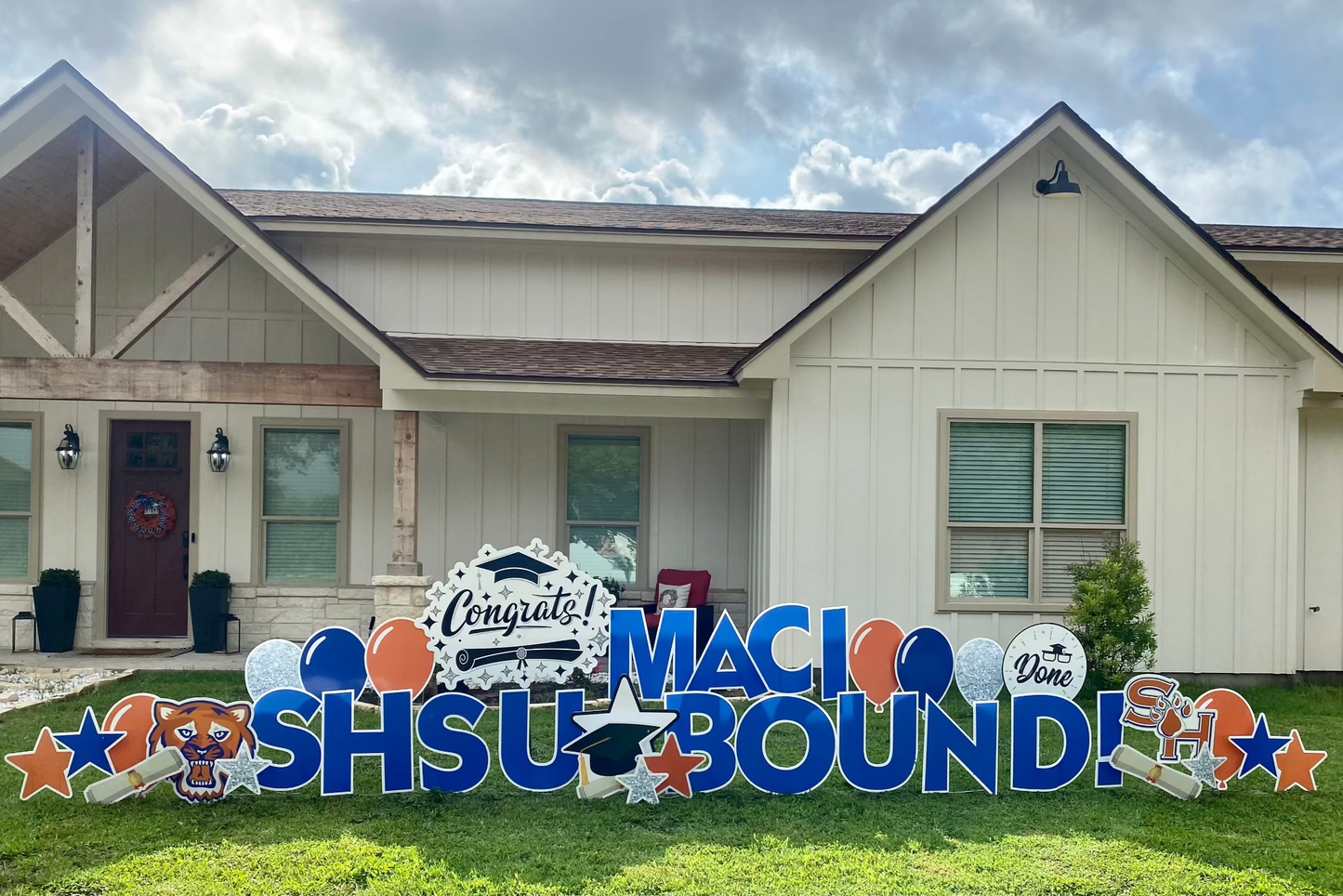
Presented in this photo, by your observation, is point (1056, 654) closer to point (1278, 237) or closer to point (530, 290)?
point (530, 290)

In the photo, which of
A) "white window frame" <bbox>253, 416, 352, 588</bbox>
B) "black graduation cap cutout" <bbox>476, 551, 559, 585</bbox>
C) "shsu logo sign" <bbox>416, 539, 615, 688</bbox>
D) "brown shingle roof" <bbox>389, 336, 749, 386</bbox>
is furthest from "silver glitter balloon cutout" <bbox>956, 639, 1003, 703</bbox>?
"white window frame" <bbox>253, 416, 352, 588</bbox>

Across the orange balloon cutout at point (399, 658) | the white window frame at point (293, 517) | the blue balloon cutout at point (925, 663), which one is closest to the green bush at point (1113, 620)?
the blue balloon cutout at point (925, 663)

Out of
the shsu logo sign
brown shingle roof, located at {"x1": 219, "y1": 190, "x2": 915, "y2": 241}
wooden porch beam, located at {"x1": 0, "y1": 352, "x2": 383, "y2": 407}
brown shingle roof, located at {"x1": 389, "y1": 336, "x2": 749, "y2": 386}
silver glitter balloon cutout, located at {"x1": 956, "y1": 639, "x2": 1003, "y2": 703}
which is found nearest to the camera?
silver glitter balloon cutout, located at {"x1": 956, "y1": 639, "x2": 1003, "y2": 703}

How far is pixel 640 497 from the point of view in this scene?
1023cm

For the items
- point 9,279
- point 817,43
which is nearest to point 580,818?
point 9,279

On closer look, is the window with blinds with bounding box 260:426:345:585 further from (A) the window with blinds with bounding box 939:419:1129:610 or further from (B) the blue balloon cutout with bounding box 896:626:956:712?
(B) the blue balloon cutout with bounding box 896:626:956:712

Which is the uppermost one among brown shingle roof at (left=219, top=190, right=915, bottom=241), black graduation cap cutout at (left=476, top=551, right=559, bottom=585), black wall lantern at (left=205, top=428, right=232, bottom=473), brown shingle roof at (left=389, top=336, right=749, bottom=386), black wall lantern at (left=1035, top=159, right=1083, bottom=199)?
brown shingle roof at (left=219, top=190, right=915, bottom=241)

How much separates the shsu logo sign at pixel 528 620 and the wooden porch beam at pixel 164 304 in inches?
148

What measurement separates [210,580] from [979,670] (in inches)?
308

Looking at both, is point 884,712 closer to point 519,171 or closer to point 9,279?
point 9,279

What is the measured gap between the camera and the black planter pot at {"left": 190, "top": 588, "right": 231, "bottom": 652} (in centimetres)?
989

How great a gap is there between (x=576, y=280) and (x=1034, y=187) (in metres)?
4.71

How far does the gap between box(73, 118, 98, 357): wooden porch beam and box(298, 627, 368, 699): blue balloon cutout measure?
459 cm

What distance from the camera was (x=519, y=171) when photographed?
186 ft
